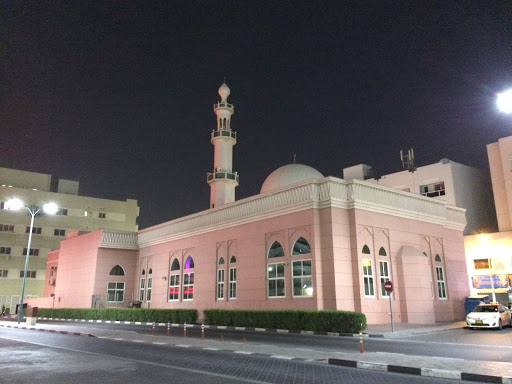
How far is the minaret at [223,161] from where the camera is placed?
39031 mm

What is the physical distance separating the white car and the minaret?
861 inches

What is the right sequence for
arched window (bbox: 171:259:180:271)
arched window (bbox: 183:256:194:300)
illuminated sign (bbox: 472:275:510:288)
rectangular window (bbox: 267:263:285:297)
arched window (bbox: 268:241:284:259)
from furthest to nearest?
arched window (bbox: 171:259:180:271), arched window (bbox: 183:256:194:300), illuminated sign (bbox: 472:275:510:288), arched window (bbox: 268:241:284:259), rectangular window (bbox: 267:263:285:297)

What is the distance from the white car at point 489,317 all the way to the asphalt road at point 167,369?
15.0m

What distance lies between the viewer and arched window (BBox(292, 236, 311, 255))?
25.6 m

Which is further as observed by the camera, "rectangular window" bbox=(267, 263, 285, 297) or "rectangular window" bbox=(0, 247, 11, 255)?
"rectangular window" bbox=(0, 247, 11, 255)

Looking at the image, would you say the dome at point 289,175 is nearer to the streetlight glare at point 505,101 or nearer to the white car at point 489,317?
the white car at point 489,317

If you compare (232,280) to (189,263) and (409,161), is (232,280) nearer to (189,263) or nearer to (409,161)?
(189,263)

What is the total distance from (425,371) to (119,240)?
3604cm

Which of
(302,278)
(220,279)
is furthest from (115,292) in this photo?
(302,278)

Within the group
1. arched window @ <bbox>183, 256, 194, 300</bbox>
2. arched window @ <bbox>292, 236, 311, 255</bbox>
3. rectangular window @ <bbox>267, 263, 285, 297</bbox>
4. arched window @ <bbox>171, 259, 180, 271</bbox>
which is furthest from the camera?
arched window @ <bbox>171, 259, 180, 271</bbox>

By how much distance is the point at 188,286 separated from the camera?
115ft

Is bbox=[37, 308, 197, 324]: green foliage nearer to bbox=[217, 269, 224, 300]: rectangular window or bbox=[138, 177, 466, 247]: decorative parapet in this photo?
bbox=[217, 269, 224, 300]: rectangular window

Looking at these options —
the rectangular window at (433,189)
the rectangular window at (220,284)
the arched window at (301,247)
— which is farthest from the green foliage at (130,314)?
the rectangular window at (433,189)

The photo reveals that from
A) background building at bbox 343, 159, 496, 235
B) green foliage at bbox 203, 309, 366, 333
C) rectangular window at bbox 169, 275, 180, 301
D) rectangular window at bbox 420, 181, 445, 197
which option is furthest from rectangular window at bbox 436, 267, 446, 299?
rectangular window at bbox 169, 275, 180, 301
